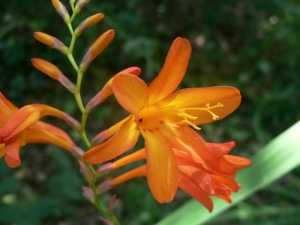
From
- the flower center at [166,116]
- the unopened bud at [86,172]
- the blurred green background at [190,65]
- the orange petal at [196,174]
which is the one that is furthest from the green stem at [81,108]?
the blurred green background at [190,65]

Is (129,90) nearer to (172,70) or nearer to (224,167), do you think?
(172,70)

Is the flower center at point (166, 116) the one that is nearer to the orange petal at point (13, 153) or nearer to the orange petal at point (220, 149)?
the orange petal at point (220, 149)

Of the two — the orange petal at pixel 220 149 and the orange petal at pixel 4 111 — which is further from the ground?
the orange petal at pixel 4 111

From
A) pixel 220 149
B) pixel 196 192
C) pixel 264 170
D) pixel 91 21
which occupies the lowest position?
pixel 264 170

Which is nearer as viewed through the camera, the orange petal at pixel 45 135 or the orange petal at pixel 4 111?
the orange petal at pixel 4 111

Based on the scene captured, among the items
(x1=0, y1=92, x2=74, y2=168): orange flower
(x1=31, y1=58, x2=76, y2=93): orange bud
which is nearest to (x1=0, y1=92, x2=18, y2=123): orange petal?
(x1=0, y1=92, x2=74, y2=168): orange flower

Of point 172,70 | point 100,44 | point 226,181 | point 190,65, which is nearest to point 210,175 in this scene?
point 226,181

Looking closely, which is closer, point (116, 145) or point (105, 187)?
point (116, 145)
